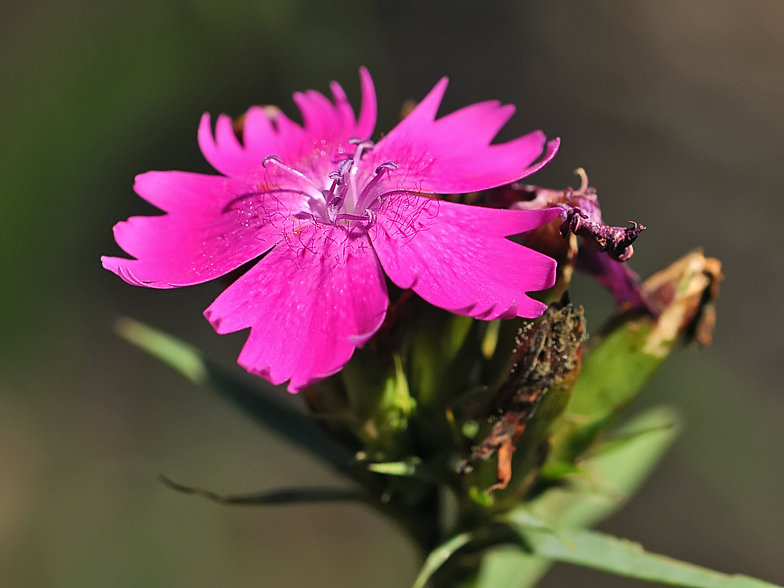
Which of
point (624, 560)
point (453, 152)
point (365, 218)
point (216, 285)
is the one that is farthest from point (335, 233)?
point (216, 285)

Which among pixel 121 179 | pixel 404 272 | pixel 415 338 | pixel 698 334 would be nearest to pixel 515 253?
pixel 404 272

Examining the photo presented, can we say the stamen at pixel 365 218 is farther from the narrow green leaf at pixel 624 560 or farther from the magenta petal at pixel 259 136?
the narrow green leaf at pixel 624 560

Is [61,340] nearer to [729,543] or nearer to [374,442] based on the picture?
[374,442]

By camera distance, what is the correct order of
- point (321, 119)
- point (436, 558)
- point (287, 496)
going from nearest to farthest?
point (436, 558) → point (287, 496) → point (321, 119)

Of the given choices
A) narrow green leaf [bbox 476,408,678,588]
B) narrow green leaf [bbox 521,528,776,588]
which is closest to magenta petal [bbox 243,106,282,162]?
narrow green leaf [bbox 521,528,776,588]

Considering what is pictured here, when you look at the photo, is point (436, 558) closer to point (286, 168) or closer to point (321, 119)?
point (286, 168)

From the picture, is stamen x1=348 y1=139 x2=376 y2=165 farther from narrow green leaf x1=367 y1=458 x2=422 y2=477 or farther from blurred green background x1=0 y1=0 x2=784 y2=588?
blurred green background x1=0 y1=0 x2=784 y2=588

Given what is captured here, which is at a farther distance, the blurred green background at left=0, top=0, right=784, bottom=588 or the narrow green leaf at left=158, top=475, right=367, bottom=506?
the blurred green background at left=0, top=0, right=784, bottom=588

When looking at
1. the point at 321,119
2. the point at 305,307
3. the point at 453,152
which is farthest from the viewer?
the point at 321,119
